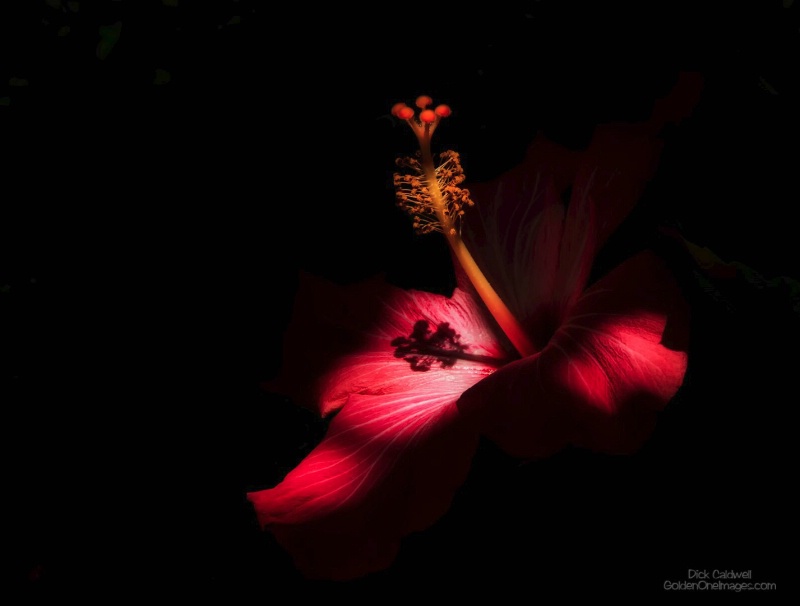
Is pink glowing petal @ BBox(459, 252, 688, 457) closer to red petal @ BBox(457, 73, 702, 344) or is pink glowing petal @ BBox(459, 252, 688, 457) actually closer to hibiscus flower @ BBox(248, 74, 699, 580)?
hibiscus flower @ BBox(248, 74, 699, 580)

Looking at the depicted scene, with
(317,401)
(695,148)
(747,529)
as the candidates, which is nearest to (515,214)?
(695,148)

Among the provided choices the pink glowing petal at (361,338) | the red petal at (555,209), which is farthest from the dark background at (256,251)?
the pink glowing petal at (361,338)

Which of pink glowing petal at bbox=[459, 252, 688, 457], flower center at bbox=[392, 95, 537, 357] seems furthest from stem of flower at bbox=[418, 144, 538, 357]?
pink glowing petal at bbox=[459, 252, 688, 457]

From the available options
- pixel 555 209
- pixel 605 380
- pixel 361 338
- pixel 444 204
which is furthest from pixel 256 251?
pixel 605 380

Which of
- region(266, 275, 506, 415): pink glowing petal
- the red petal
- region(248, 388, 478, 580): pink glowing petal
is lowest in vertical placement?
region(248, 388, 478, 580): pink glowing petal

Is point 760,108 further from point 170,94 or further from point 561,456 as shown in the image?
point 170,94

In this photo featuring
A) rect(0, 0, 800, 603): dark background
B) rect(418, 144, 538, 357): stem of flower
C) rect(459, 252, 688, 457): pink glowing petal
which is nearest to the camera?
rect(459, 252, 688, 457): pink glowing petal
